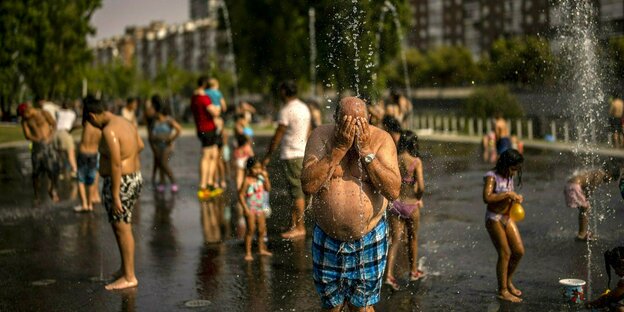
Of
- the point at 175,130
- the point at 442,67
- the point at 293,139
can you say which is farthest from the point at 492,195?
the point at 442,67

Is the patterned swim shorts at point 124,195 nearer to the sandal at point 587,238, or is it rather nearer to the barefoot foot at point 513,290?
the barefoot foot at point 513,290

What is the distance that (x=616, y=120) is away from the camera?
19.9 metres

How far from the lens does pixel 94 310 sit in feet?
21.1

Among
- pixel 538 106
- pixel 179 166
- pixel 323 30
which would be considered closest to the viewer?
pixel 179 166

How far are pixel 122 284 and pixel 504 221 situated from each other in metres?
3.32

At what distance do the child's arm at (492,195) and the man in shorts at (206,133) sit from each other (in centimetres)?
712

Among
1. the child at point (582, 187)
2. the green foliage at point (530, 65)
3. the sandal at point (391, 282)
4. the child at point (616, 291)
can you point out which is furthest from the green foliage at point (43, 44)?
the child at point (616, 291)

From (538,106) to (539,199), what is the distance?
2396cm

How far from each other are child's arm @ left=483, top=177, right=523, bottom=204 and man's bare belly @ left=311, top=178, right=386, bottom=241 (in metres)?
2.23

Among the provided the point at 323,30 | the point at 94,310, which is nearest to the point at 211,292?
the point at 94,310

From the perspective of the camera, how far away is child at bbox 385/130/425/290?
717 cm

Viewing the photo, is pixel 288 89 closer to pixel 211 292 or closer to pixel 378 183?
pixel 211 292

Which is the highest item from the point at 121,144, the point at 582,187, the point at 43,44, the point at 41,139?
the point at 43,44

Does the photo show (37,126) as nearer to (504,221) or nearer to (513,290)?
(504,221)
